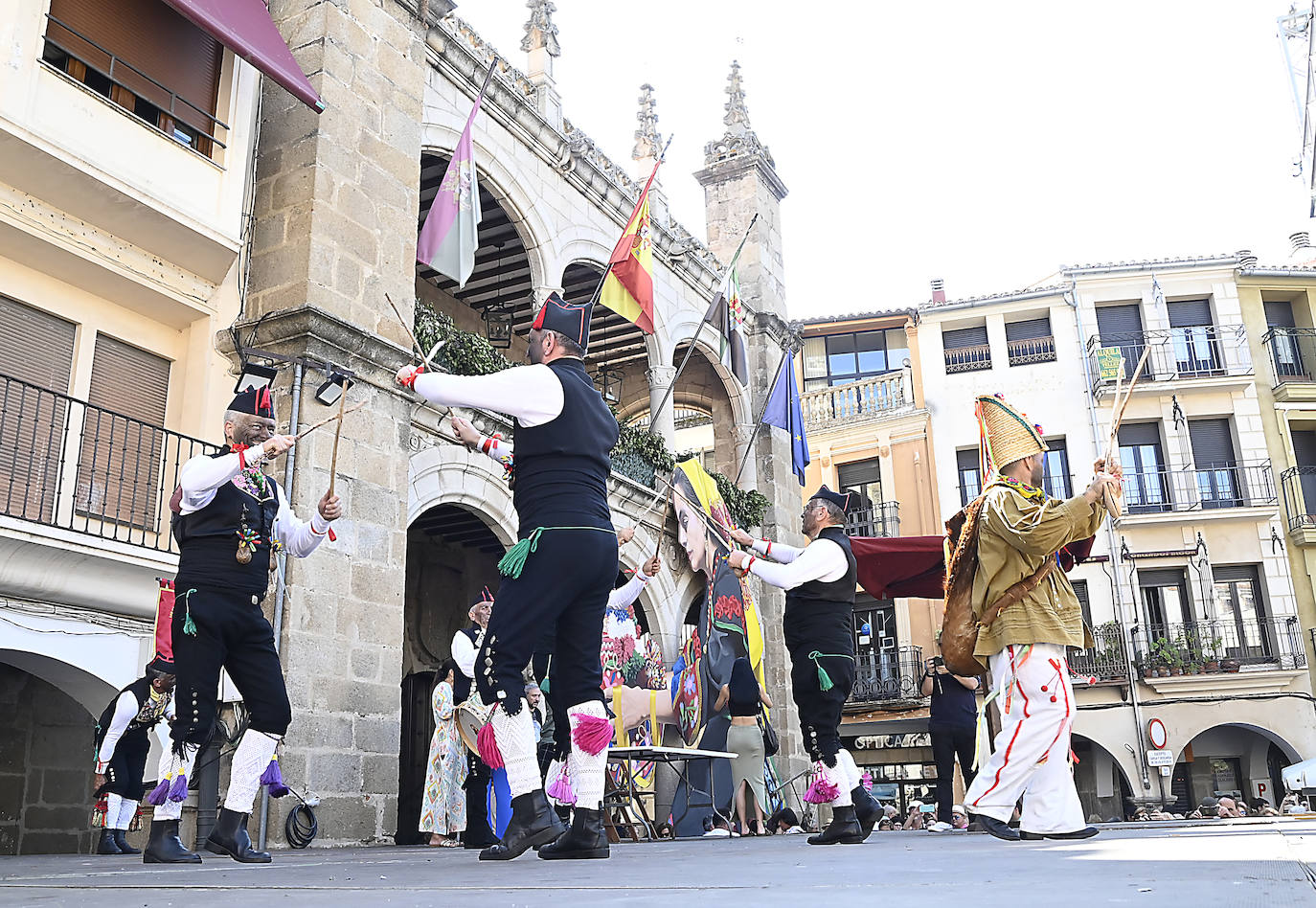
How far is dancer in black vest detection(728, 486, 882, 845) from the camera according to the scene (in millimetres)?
6297

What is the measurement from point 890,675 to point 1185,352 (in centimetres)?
1074

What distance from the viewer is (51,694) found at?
1047 cm

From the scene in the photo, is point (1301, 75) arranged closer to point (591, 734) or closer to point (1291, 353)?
point (1291, 353)

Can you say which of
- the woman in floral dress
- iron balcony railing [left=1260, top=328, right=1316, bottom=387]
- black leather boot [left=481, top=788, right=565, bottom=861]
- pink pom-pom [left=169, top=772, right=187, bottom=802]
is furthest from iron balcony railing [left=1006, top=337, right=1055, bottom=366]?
black leather boot [left=481, top=788, right=565, bottom=861]

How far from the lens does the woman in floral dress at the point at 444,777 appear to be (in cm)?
916

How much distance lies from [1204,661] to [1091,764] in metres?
3.33

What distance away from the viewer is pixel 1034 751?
5.09 m

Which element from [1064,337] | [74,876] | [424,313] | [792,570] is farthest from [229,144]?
[1064,337]

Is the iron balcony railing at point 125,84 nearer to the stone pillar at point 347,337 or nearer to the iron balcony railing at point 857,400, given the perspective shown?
the stone pillar at point 347,337

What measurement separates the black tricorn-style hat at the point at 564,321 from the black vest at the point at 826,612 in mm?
2408

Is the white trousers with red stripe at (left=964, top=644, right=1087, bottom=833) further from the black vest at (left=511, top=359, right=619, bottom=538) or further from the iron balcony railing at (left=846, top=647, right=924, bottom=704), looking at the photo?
the iron balcony railing at (left=846, top=647, right=924, bottom=704)

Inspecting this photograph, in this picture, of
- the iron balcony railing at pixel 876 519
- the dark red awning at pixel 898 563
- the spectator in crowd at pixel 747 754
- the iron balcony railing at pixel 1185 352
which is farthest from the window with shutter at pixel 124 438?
the iron balcony railing at pixel 1185 352

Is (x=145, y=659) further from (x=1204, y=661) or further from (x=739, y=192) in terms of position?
(x=1204, y=661)

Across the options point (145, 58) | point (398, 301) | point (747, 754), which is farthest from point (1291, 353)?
point (145, 58)
